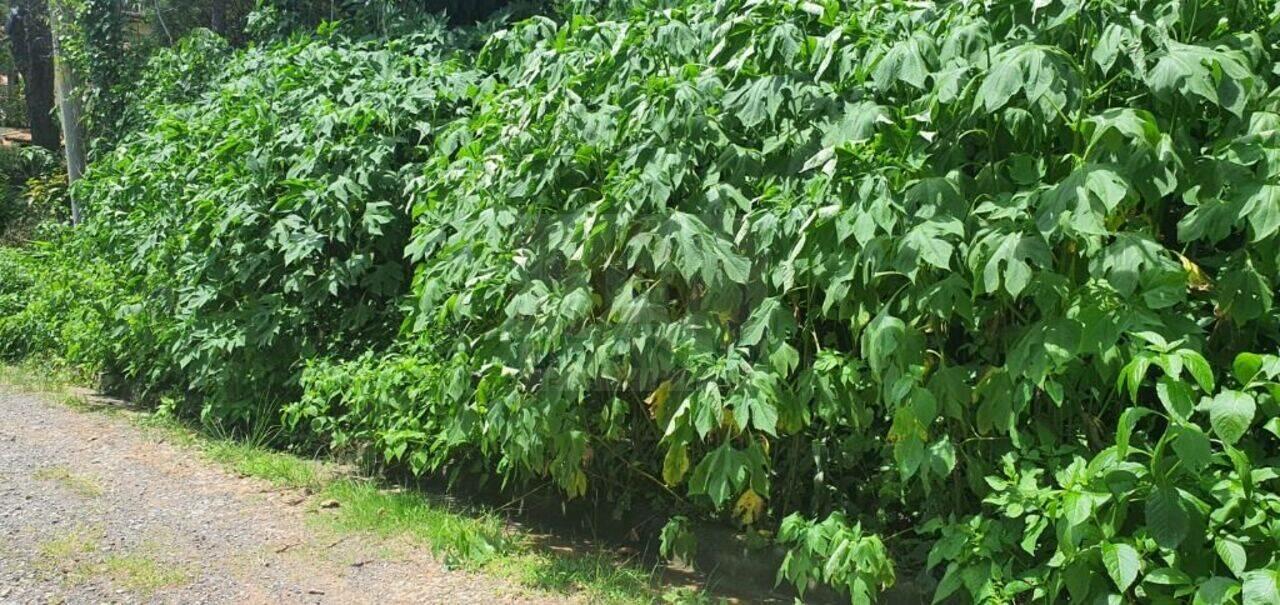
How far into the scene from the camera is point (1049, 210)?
3111 millimetres

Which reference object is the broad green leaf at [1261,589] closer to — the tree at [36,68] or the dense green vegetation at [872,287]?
the dense green vegetation at [872,287]

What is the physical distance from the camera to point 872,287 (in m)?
3.61

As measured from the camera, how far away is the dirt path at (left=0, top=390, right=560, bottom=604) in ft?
14.7

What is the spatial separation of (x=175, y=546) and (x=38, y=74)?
15631 millimetres

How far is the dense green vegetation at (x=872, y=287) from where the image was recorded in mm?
2992

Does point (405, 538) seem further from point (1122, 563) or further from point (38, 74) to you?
point (38, 74)

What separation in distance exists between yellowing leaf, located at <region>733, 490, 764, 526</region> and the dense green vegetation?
2 centimetres

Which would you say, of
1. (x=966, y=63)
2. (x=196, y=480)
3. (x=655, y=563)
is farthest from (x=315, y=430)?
(x=966, y=63)

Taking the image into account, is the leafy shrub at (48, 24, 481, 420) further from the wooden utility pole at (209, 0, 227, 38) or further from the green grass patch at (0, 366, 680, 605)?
the wooden utility pole at (209, 0, 227, 38)

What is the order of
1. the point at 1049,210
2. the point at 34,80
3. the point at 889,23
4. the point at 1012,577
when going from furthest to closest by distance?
the point at 34,80 → the point at 889,23 → the point at 1012,577 → the point at 1049,210

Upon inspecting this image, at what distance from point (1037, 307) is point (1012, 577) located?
0.79 metres

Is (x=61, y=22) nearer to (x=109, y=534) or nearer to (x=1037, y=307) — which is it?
(x=109, y=534)

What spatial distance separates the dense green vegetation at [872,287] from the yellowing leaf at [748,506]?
0.02 meters

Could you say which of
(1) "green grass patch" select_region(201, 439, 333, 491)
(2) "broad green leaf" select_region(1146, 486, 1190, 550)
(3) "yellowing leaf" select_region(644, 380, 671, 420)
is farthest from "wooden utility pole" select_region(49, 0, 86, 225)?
(2) "broad green leaf" select_region(1146, 486, 1190, 550)
